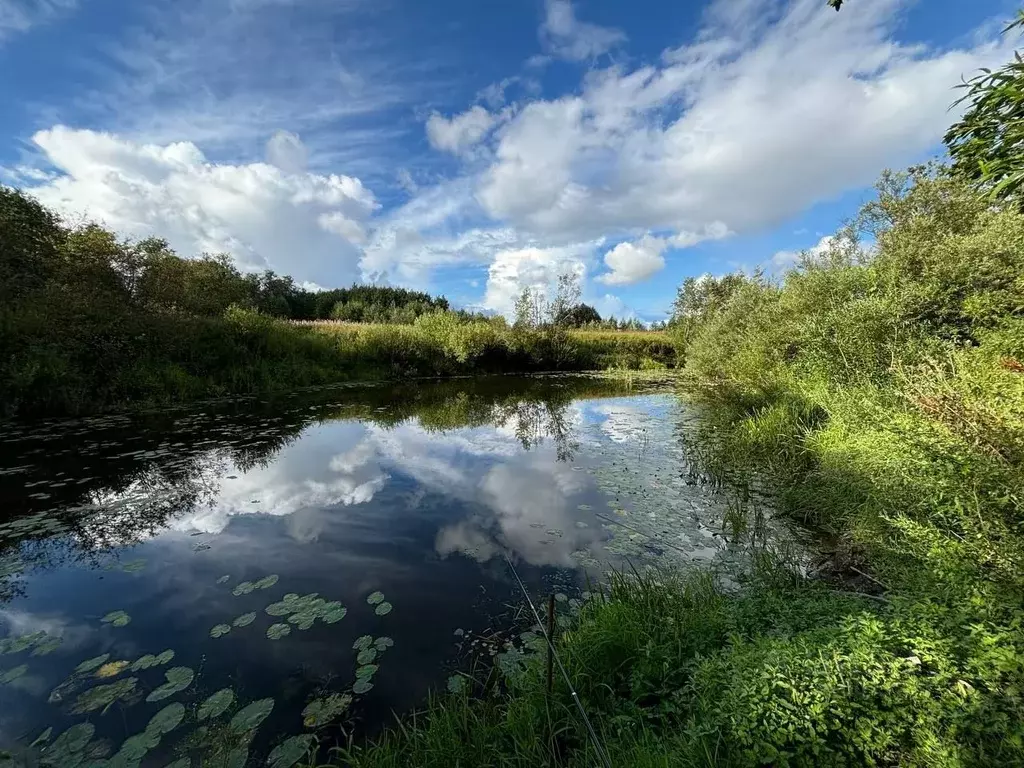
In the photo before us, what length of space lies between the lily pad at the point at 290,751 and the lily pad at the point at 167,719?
884mm

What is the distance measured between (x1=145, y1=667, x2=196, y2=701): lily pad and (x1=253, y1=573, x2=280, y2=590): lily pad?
137 cm

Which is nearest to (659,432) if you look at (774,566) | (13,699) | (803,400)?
(803,400)

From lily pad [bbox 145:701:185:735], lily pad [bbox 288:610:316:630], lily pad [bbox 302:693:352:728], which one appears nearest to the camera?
lily pad [bbox 145:701:185:735]

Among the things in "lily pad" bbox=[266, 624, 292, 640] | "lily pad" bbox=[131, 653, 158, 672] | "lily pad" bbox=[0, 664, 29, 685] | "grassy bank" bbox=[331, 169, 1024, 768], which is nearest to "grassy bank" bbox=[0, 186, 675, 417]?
"lily pad" bbox=[0, 664, 29, 685]

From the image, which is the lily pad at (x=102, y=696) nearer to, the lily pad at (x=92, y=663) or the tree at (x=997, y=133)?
the lily pad at (x=92, y=663)

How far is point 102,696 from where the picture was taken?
353cm

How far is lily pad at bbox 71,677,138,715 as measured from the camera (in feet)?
11.2

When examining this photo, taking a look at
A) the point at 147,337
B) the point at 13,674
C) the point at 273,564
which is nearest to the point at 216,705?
the point at 13,674

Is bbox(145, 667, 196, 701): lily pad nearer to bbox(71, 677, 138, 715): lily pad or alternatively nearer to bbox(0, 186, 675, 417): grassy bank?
bbox(71, 677, 138, 715): lily pad

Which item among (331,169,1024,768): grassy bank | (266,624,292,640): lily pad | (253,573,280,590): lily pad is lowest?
(266,624,292,640): lily pad

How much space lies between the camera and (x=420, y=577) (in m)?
5.48

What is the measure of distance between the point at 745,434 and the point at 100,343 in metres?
21.6

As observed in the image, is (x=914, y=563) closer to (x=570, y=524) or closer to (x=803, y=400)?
(x=570, y=524)

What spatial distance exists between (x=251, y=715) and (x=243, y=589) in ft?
7.16
